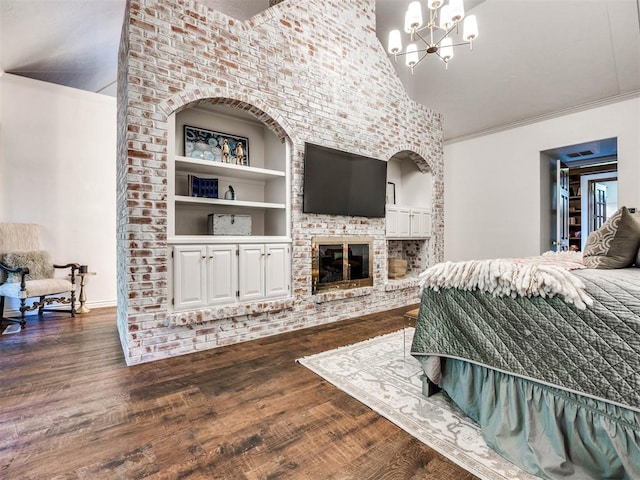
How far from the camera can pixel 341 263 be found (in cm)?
384

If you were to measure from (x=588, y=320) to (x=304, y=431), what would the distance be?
4.51 ft

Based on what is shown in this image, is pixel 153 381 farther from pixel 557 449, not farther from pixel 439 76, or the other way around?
pixel 439 76

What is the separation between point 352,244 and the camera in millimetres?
3936

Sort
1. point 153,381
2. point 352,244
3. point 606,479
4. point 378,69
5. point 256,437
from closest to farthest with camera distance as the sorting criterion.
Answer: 1. point 606,479
2. point 256,437
3. point 153,381
4. point 352,244
5. point 378,69

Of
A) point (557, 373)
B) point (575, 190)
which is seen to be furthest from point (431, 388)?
point (575, 190)

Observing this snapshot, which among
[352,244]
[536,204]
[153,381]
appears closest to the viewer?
[153,381]

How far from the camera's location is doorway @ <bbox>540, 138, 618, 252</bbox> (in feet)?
16.2

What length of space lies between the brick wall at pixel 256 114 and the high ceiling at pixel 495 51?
89 centimetres

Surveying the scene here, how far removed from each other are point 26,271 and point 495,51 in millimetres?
6718

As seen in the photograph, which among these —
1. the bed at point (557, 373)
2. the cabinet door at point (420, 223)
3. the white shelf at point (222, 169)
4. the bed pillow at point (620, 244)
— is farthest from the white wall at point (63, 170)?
the bed pillow at point (620, 244)

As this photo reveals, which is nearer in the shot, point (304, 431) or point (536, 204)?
point (304, 431)

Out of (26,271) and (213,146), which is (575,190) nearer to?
(213,146)

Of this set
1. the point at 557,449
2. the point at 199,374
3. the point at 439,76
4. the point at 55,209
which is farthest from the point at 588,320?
the point at 55,209

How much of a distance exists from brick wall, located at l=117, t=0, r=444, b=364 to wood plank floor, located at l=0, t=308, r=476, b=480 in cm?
45
